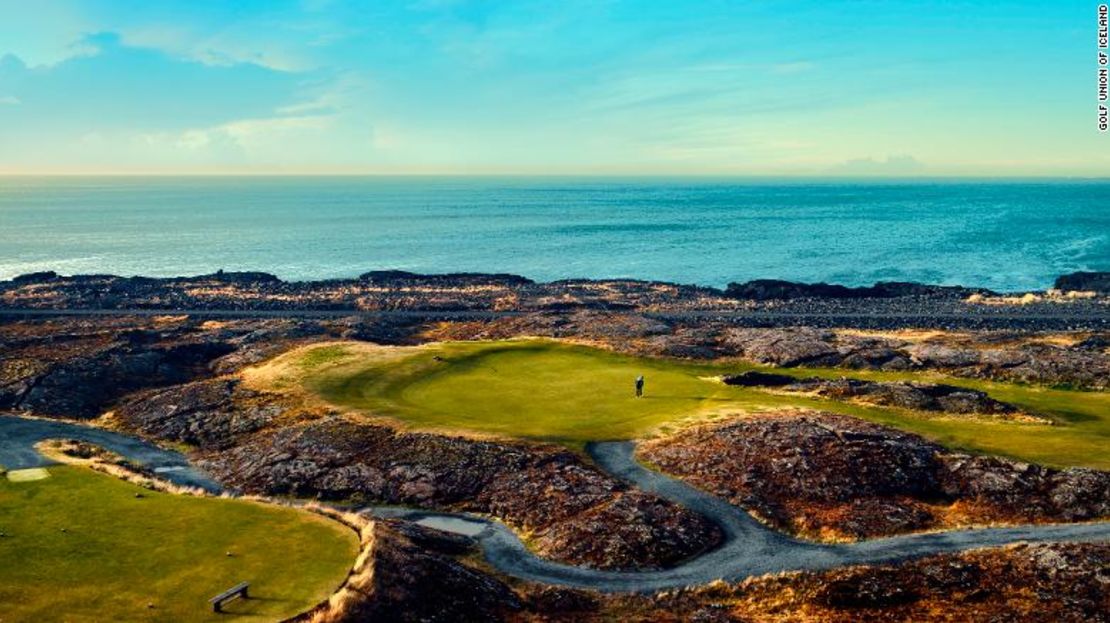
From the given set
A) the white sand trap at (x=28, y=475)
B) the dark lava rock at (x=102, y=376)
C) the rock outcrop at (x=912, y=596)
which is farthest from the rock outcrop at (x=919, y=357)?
the white sand trap at (x=28, y=475)

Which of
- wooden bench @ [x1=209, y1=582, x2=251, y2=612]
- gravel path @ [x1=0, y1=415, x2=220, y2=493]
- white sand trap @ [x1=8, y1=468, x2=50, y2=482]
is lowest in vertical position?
gravel path @ [x1=0, y1=415, x2=220, y2=493]

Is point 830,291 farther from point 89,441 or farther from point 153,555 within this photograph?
point 153,555

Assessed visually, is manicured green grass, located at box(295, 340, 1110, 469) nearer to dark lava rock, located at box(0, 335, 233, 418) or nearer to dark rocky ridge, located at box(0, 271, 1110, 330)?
dark lava rock, located at box(0, 335, 233, 418)

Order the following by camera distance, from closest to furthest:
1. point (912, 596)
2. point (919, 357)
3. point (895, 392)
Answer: point (912, 596), point (895, 392), point (919, 357)

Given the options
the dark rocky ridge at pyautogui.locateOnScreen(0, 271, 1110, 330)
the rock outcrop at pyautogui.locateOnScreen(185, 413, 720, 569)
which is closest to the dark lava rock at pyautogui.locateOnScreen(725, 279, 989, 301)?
the dark rocky ridge at pyautogui.locateOnScreen(0, 271, 1110, 330)

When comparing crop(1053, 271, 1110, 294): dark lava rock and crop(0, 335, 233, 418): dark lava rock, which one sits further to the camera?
crop(1053, 271, 1110, 294): dark lava rock

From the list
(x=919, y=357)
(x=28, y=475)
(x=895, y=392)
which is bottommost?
(x=28, y=475)

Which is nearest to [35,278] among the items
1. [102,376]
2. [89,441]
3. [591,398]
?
[102,376]
